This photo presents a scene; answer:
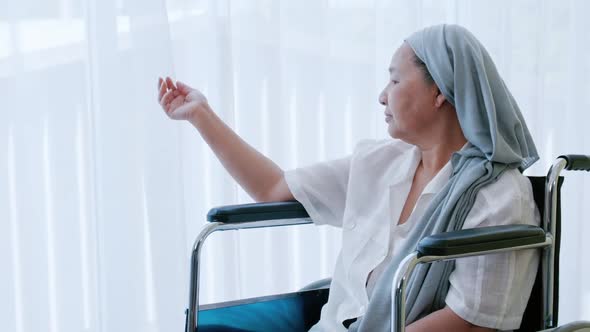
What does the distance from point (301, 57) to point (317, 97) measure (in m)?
0.12

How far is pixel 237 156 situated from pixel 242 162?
0.06ft

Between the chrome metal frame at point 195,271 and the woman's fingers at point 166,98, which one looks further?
the woman's fingers at point 166,98

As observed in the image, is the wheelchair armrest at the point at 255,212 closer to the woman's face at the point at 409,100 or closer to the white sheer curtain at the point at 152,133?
the woman's face at the point at 409,100

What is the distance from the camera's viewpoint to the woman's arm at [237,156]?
5.79 feet

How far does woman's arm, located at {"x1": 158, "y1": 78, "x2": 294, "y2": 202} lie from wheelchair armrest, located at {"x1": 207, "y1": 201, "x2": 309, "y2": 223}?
0.10 m

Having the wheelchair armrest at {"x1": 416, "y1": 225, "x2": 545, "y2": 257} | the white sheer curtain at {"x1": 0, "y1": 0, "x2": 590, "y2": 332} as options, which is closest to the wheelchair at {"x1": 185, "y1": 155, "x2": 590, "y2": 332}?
the wheelchair armrest at {"x1": 416, "y1": 225, "x2": 545, "y2": 257}

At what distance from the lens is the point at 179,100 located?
182 centimetres

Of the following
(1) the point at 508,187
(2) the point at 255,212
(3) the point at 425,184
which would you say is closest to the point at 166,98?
(2) the point at 255,212

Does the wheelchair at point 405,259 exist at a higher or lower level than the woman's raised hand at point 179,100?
lower

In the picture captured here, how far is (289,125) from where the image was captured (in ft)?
7.59

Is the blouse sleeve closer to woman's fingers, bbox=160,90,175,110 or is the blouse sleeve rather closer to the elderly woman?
the elderly woman

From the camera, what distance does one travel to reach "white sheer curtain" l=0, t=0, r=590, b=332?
1.96m

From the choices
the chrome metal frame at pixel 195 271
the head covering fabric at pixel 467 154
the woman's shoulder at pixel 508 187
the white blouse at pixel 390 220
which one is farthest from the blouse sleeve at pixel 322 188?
the woman's shoulder at pixel 508 187

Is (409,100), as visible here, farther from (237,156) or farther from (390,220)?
(237,156)
